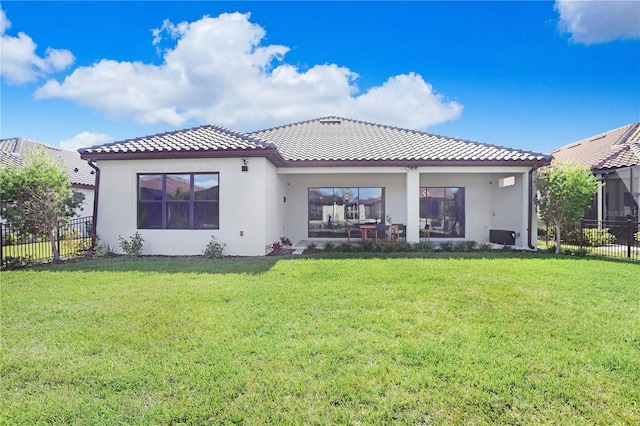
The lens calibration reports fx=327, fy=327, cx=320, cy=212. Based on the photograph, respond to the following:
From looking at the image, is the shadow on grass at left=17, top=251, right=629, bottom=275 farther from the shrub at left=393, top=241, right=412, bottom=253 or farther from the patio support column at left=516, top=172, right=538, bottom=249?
the patio support column at left=516, top=172, right=538, bottom=249

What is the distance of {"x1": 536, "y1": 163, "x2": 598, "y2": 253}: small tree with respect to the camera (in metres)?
11.1

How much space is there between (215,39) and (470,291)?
11925mm

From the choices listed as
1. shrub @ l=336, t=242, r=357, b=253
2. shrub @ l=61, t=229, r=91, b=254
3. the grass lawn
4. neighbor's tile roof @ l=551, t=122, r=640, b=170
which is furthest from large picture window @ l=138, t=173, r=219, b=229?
neighbor's tile roof @ l=551, t=122, r=640, b=170

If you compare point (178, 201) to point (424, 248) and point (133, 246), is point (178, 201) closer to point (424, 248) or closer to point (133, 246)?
point (133, 246)

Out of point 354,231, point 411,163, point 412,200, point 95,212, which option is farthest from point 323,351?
point 354,231

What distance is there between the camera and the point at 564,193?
11.2 m

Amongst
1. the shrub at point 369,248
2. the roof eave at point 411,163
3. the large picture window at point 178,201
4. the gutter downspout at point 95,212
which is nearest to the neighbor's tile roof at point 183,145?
the gutter downspout at point 95,212

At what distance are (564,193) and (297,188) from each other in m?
10.4

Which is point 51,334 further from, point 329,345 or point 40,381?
point 329,345

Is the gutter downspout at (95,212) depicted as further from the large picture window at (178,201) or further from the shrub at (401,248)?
the shrub at (401,248)

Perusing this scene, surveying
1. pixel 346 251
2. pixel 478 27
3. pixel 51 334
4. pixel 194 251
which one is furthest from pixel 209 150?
pixel 478 27

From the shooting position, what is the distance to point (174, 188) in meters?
11.3

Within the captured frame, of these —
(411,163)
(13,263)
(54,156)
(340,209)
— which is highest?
(54,156)

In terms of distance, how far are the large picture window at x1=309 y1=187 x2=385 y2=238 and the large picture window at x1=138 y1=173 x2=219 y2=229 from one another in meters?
5.51
